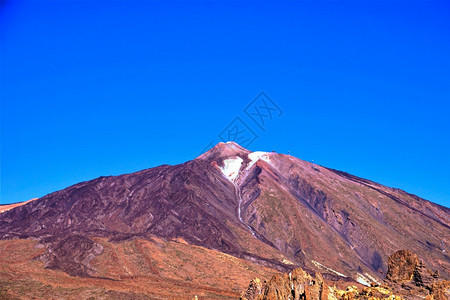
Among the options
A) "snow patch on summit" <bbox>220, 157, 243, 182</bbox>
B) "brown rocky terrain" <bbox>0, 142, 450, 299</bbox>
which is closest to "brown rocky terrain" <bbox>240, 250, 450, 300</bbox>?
"brown rocky terrain" <bbox>0, 142, 450, 299</bbox>

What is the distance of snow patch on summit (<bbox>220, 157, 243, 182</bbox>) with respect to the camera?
6654 inches

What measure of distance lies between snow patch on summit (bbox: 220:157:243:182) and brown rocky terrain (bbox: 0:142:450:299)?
1.45 ft

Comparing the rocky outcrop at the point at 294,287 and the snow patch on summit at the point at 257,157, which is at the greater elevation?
the snow patch on summit at the point at 257,157

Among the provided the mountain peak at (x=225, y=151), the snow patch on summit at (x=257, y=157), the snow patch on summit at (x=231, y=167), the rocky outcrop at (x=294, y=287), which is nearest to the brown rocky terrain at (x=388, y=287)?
the rocky outcrop at (x=294, y=287)

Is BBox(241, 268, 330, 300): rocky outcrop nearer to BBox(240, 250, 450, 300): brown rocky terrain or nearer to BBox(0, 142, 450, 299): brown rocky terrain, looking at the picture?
BBox(240, 250, 450, 300): brown rocky terrain

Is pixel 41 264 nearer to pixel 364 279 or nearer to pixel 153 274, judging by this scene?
pixel 153 274

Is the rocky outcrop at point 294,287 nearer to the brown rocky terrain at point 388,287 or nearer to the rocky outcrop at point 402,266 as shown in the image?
the brown rocky terrain at point 388,287

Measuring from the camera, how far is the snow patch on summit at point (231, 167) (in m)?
169

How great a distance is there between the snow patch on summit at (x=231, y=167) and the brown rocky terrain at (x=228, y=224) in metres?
0.44

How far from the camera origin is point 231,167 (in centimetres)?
17475

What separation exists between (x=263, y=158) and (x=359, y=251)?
2286 inches

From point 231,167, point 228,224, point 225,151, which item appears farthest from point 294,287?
point 225,151

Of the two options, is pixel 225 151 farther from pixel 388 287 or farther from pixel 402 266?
pixel 388 287

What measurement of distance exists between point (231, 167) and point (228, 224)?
173 ft
